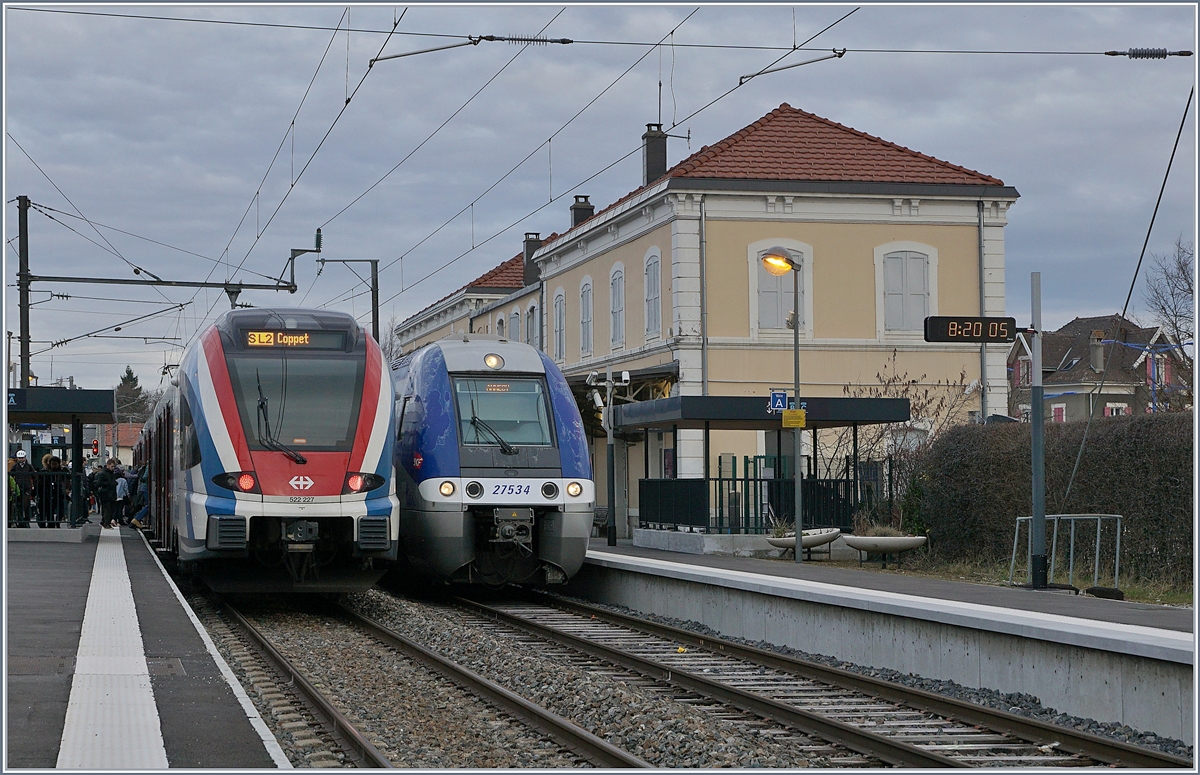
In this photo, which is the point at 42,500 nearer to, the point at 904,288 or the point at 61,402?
the point at 61,402

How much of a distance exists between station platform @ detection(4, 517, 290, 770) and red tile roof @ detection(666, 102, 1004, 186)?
803 inches

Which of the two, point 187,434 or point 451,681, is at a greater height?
point 187,434

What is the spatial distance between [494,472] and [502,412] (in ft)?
2.86

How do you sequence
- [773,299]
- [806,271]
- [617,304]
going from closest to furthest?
[773,299]
[806,271]
[617,304]

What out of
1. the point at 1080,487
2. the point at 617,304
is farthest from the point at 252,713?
the point at 617,304

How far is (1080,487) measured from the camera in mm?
20234

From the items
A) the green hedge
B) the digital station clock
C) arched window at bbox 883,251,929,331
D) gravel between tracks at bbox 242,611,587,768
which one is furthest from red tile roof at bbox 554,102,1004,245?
gravel between tracks at bbox 242,611,587,768

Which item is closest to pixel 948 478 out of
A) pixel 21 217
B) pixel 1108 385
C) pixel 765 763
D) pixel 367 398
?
pixel 367 398

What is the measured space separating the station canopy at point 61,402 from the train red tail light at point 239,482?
10.7 metres

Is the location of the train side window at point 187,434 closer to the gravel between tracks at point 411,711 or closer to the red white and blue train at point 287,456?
the red white and blue train at point 287,456

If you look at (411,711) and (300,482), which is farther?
(300,482)

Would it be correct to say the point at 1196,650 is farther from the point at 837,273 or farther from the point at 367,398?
the point at 837,273

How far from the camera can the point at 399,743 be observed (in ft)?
29.7

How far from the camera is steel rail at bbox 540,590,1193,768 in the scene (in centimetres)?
837
